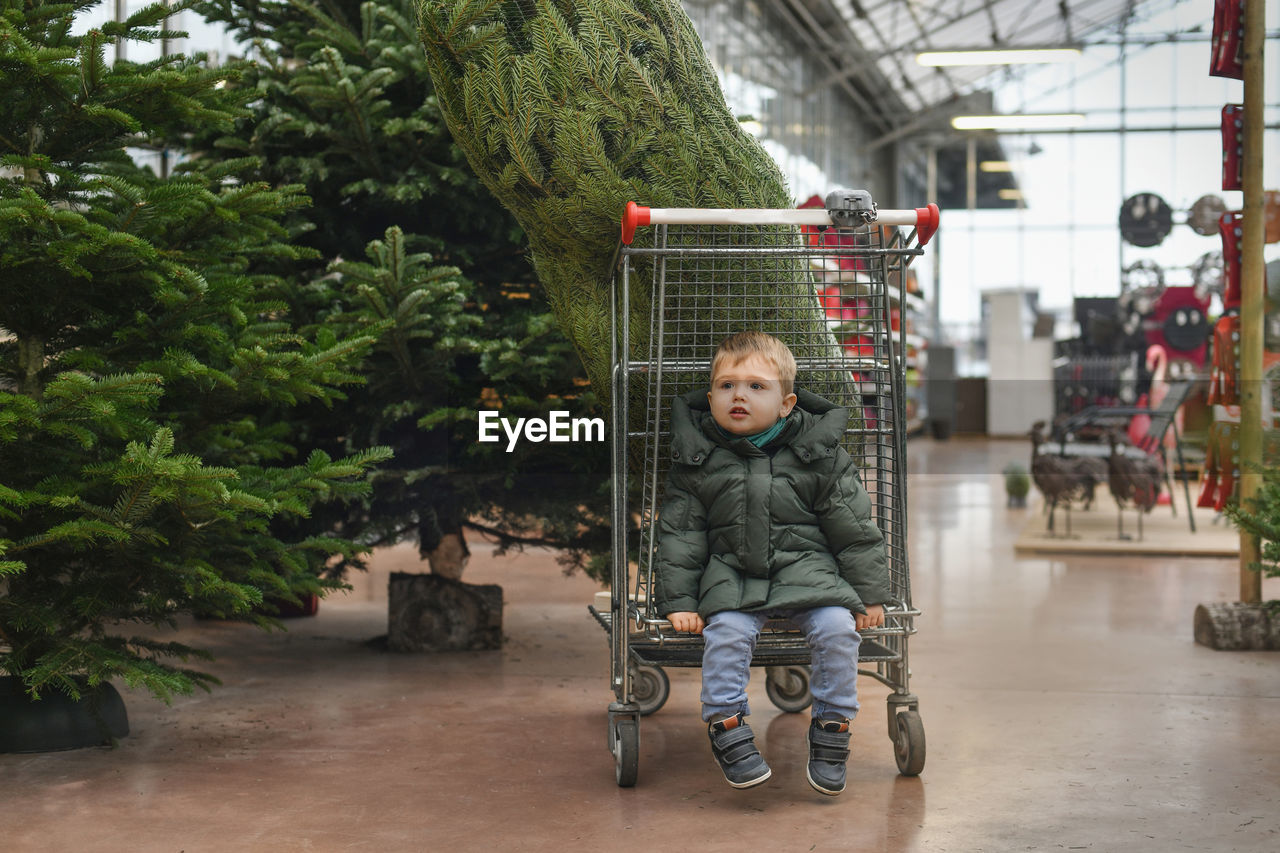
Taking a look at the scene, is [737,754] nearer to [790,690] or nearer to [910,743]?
[910,743]

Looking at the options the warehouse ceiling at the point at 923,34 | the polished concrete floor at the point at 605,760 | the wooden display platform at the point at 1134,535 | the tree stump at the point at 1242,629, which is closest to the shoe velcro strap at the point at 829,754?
the polished concrete floor at the point at 605,760

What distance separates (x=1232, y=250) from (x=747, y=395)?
12.6 feet

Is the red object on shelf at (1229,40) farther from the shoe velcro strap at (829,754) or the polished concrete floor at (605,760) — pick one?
the shoe velcro strap at (829,754)

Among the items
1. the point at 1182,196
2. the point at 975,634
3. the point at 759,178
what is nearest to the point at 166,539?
the point at 759,178

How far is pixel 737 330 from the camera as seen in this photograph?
13.4 ft

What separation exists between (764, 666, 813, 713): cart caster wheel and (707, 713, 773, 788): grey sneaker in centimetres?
117

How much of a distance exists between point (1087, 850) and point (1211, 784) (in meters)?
0.82

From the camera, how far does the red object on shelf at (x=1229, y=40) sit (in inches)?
234

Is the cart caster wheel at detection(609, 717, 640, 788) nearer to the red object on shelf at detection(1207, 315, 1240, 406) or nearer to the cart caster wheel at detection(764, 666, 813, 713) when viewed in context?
the cart caster wheel at detection(764, 666, 813, 713)

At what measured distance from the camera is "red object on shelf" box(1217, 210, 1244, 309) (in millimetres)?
6102

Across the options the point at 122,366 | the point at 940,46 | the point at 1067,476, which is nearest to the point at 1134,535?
the point at 1067,476

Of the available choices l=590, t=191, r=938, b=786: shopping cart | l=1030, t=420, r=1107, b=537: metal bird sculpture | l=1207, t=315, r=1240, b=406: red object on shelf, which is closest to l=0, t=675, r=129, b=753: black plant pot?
l=590, t=191, r=938, b=786: shopping cart

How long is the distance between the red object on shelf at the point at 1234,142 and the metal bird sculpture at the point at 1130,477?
415 cm

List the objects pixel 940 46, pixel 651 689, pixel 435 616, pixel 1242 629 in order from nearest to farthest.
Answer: pixel 651 689
pixel 435 616
pixel 1242 629
pixel 940 46
